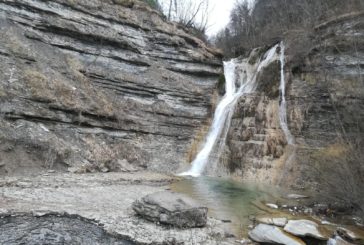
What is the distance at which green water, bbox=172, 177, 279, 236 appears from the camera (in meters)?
9.95

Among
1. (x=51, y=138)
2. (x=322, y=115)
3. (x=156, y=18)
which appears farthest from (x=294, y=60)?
(x=51, y=138)

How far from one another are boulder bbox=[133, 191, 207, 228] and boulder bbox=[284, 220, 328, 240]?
2.03 meters

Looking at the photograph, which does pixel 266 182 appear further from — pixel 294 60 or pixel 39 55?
pixel 39 55

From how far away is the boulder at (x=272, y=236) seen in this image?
297 inches

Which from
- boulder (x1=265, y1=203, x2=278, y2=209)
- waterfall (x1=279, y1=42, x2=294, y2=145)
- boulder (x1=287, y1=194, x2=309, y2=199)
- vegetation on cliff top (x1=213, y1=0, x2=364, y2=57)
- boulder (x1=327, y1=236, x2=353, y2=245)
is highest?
vegetation on cliff top (x1=213, y1=0, x2=364, y2=57)

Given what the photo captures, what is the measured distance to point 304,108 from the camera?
17656mm

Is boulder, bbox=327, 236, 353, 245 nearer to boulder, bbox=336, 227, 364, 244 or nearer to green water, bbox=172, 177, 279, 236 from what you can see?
boulder, bbox=336, 227, 364, 244

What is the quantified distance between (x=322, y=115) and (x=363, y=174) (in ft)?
26.8

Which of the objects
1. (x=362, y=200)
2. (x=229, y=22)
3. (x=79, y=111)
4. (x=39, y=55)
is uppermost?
(x=229, y=22)

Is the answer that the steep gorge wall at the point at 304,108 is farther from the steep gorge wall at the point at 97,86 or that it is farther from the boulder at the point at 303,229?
the boulder at the point at 303,229

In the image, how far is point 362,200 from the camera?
905 centimetres

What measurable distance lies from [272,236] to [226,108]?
44.0 ft

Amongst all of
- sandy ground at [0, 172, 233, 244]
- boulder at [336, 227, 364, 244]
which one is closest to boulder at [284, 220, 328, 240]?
boulder at [336, 227, 364, 244]

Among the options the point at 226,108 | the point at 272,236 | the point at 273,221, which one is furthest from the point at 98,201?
the point at 226,108
